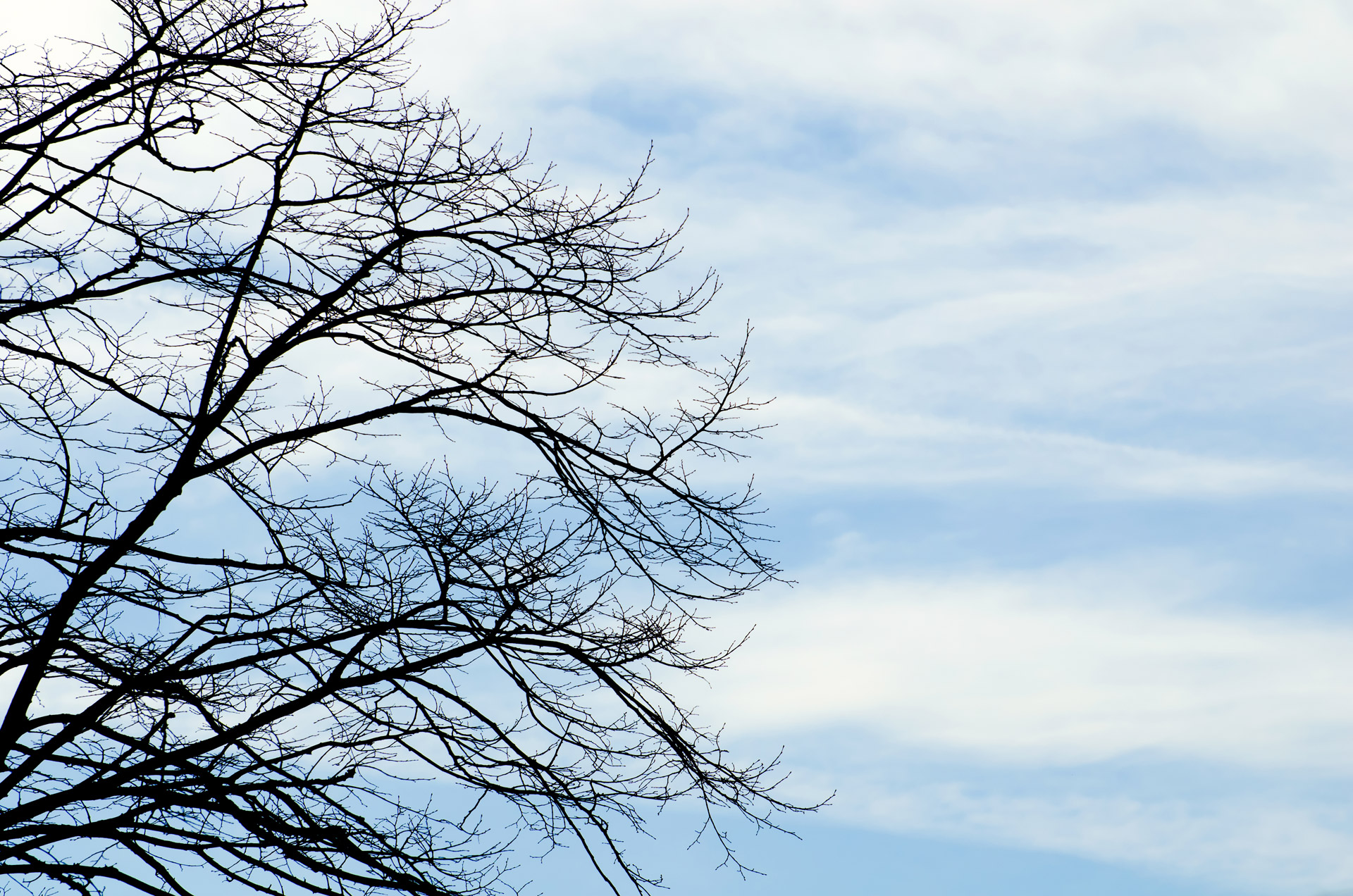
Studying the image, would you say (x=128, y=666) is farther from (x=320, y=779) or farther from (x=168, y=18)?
(x=168, y=18)

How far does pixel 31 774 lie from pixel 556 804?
3011 millimetres

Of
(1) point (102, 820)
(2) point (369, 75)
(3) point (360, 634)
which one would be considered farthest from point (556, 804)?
(2) point (369, 75)

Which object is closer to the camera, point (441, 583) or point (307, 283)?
point (441, 583)

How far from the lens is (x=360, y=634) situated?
812cm

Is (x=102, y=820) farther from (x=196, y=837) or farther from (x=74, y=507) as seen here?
(x=74, y=507)

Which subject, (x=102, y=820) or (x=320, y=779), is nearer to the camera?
(x=102, y=820)

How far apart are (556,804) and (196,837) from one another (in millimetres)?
2097

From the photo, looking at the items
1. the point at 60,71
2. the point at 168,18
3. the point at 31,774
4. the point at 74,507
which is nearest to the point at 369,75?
the point at 168,18

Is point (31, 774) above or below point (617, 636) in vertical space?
below

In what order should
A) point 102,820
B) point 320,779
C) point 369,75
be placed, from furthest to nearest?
point 369,75
point 320,779
point 102,820

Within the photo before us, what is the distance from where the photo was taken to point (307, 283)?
8.80m

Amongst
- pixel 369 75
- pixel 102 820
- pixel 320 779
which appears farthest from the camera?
pixel 369 75

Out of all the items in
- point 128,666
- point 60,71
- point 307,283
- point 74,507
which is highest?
point 60,71

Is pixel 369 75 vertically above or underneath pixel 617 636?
above
